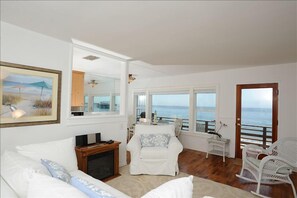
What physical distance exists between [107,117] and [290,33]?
3.05m

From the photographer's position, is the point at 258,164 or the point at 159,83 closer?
the point at 258,164

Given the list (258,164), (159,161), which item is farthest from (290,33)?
(159,161)

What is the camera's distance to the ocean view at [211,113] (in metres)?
3.92

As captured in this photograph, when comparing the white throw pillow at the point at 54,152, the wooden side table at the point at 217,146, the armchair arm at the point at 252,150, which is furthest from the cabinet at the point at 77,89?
the armchair arm at the point at 252,150

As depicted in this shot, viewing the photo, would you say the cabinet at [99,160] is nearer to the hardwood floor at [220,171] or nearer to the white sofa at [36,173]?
the white sofa at [36,173]

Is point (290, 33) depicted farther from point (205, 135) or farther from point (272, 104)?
point (205, 135)

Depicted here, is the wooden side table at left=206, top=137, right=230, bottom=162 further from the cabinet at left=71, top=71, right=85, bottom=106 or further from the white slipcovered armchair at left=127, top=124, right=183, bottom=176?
the cabinet at left=71, top=71, right=85, bottom=106

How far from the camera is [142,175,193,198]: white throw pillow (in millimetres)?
951

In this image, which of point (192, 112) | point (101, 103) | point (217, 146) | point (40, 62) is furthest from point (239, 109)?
point (101, 103)

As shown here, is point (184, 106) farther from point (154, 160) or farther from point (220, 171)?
point (154, 160)

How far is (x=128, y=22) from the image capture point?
74.4 inches

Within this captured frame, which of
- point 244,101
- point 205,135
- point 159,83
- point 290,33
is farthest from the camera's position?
point 159,83

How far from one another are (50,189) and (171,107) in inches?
203

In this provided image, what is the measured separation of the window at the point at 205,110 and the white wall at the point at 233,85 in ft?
0.82
